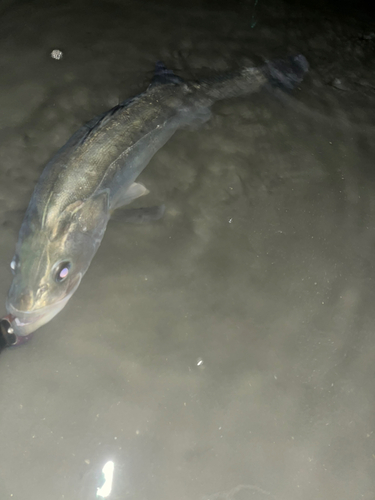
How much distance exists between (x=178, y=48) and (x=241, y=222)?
6.73 feet

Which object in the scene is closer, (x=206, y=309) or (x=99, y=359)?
(x=99, y=359)

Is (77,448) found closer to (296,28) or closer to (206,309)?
(206,309)

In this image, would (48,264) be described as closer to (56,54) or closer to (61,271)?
(61,271)

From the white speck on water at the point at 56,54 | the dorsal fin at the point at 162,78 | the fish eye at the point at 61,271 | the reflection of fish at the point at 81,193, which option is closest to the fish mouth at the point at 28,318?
the reflection of fish at the point at 81,193

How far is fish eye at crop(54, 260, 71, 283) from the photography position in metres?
2.05

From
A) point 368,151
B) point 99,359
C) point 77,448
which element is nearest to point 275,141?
point 368,151

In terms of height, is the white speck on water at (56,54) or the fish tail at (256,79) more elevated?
the white speck on water at (56,54)

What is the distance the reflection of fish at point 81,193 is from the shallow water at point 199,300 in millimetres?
171

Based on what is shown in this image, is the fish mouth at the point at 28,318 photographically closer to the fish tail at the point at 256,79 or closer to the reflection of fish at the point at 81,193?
the reflection of fish at the point at 81,193

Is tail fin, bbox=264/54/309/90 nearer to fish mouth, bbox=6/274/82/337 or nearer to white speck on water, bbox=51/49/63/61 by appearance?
white speck on water, bbox=51/49/63/61

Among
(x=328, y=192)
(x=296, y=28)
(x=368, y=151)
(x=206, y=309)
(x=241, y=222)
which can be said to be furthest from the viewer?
(x=296, y=28)

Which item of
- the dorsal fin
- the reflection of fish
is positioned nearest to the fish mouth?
the reflection of fish

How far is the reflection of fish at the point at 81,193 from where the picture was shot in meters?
1.99

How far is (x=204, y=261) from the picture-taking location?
259cm
